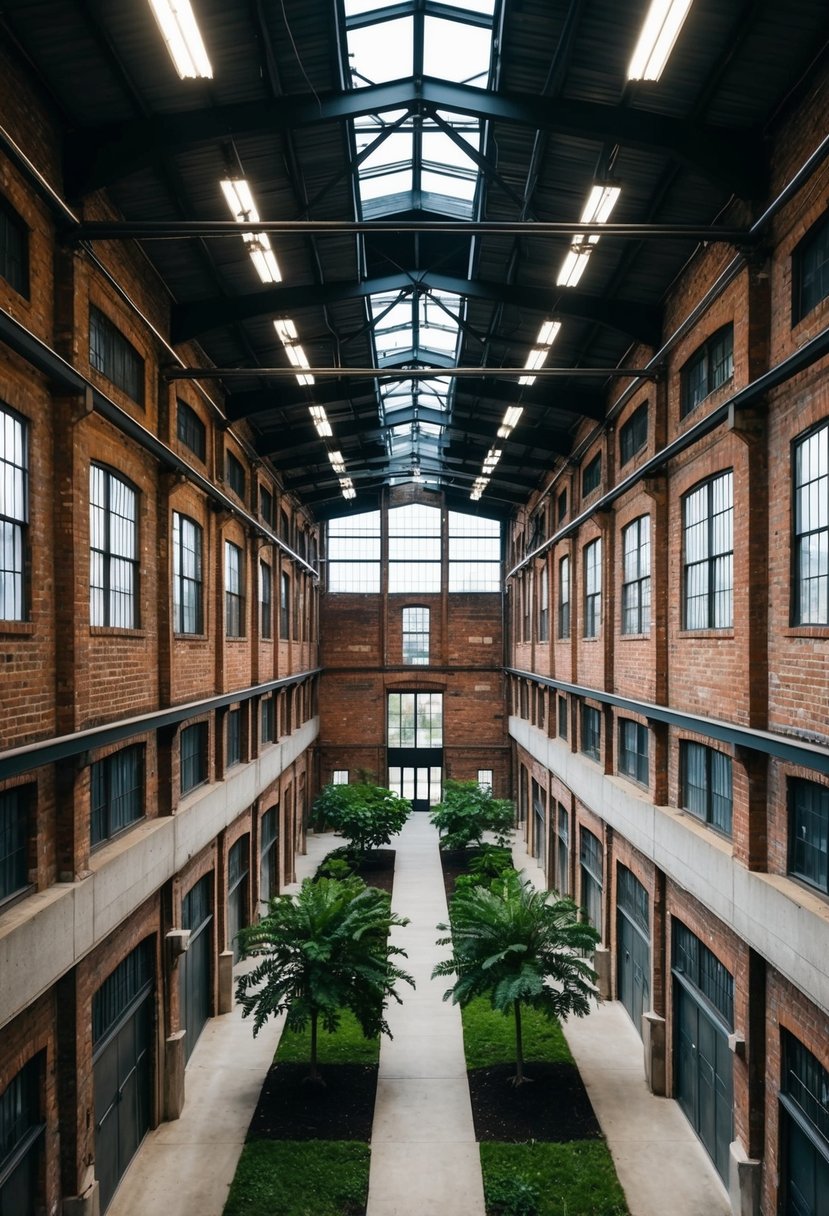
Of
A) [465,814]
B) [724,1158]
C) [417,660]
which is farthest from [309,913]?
[417,660]

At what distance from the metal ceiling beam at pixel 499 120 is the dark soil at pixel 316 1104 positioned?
12.4 metres

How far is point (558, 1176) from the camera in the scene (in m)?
10.5

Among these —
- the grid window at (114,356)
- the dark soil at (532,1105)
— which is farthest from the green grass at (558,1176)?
the grid window at (114,356)

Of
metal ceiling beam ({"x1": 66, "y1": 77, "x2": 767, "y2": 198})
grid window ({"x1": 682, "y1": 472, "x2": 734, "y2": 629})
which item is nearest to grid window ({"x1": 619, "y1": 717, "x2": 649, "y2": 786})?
grid window ({"x1": 682, "y1": 472, "x2": 734, "y2": 629})

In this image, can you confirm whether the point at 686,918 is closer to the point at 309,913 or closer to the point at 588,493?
the point at 309,913

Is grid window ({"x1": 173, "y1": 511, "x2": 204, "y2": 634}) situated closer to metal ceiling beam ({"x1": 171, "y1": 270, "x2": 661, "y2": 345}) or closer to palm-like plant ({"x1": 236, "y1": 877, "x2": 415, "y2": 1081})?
metal ceiling beam ({"x1": 171, "y1": 270, "x2": 661, "y2": 345})

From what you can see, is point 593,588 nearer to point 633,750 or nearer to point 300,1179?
point 633,750

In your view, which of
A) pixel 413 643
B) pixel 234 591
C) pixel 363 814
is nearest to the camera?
pixel 234 591

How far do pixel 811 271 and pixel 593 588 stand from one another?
10646mm

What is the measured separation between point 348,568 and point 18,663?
2613 cm

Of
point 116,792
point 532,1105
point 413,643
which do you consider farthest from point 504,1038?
point 413,643

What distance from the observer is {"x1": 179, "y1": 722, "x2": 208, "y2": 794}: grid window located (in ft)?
47.8

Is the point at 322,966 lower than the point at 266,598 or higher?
lower

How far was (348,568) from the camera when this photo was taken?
34219 millimetres
